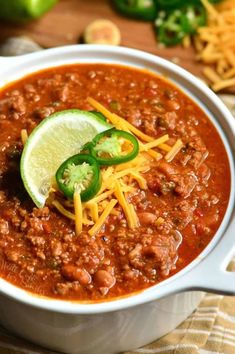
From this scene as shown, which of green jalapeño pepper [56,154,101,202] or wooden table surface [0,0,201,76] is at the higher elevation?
green jalapeño pepper [56,154,101,202]

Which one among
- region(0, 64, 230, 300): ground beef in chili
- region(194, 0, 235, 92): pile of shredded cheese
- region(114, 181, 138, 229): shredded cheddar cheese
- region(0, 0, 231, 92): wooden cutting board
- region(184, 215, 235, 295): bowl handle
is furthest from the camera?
region(0, 0, 231, 92): wooden cutting board

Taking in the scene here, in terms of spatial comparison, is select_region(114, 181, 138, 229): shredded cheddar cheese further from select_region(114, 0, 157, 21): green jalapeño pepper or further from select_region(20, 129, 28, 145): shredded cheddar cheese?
select_region(114, 0, 157, 21): green jalapeño pepper

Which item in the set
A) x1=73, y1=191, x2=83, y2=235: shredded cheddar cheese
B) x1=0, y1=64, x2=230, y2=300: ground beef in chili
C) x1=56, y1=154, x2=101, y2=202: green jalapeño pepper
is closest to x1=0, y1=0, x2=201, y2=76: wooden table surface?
x1=0, y1=64, x2=230, y2=300: ground beef in chili

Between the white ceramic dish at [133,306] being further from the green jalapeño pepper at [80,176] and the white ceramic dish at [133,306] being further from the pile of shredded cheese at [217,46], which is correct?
the pile of shredded cheese at [217,46]

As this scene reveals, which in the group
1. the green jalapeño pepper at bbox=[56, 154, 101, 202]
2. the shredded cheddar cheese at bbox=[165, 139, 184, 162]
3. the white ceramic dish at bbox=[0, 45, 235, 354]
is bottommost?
the white ceramic dish at bbox=[0, 45, 235, 354]

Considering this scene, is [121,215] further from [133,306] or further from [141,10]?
[141,10]

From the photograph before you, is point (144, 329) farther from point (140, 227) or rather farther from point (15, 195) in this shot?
point (15, 195)
